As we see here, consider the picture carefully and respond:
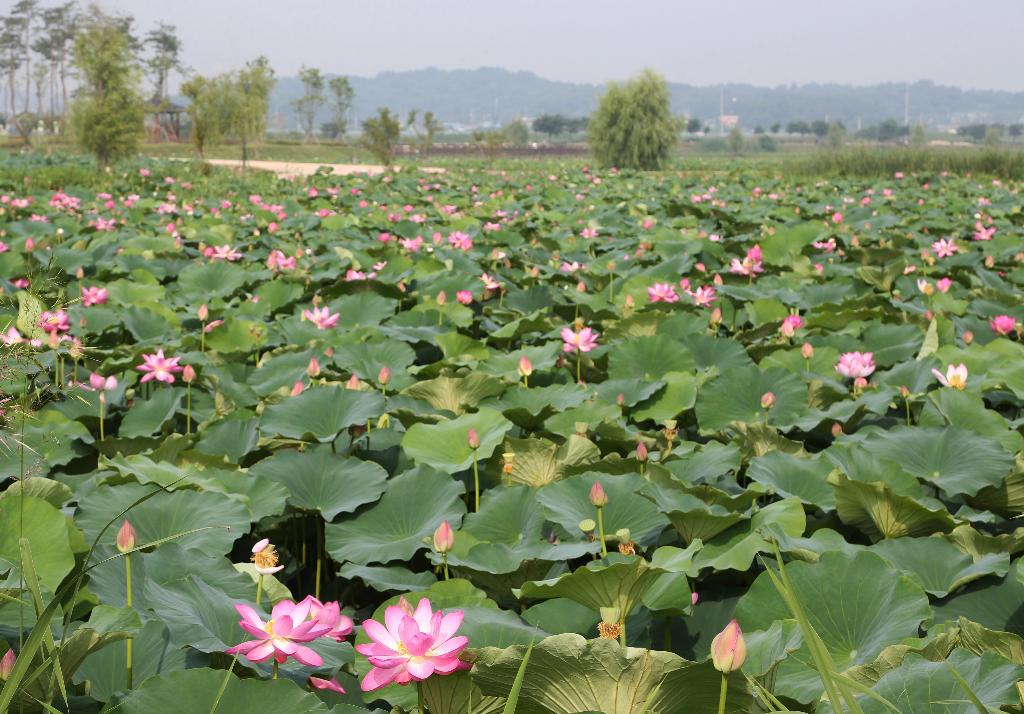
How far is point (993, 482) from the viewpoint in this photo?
1.72 meters

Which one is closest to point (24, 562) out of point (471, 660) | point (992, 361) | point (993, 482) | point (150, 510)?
point (471, 660)

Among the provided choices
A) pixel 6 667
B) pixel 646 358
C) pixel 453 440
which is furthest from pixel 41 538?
pixel 646 358

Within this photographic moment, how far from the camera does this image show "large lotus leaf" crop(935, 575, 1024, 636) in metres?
1.34

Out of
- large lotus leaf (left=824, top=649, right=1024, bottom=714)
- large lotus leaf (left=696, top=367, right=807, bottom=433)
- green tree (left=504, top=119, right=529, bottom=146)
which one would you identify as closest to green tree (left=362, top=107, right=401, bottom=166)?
large lotus leaf (left=696, top=367, right=807, bottom=433)

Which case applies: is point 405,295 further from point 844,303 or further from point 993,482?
point 993,482

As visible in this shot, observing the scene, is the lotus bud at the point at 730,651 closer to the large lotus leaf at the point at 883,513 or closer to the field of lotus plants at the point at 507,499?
the field of lotus plants at the point at 507,499

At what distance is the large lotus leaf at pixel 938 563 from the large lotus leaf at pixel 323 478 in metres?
0.92

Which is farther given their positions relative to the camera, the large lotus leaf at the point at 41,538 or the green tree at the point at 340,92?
the green tree at the point at 340,92

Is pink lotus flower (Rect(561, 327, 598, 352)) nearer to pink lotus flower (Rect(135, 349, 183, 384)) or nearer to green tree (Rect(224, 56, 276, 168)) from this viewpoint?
pink lotus flower (Rect(135, 349, 183, 384))

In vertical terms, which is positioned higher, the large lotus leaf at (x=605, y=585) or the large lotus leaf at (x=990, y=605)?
the large lotus leaf at (x=605, y=585)

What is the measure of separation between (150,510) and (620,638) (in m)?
0.85

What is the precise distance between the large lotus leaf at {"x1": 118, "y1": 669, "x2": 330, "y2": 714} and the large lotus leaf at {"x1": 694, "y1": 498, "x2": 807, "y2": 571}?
0.65 meters

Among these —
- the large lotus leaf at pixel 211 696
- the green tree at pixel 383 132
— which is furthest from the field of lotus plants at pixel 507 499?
the green tree at pixel 383 132

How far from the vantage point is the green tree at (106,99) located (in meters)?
15.6
